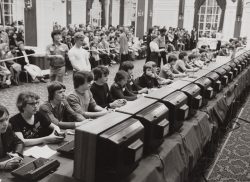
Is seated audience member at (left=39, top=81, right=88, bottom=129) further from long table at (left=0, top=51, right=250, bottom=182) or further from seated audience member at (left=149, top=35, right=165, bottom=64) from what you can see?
seated audience member at (left=149, top=35, right=165, bottom=64)

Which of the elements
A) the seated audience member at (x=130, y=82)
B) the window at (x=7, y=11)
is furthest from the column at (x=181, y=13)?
the seated audience member at (x=130, y=82)

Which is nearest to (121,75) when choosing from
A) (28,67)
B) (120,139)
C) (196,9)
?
(120,139)

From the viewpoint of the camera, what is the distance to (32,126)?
2.75 metres

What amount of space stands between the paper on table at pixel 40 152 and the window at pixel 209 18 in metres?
18.6

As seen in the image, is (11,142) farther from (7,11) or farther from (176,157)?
(7,11)

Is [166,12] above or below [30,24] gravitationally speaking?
above

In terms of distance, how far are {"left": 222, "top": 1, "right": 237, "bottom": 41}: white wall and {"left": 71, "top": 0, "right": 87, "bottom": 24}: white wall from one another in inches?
336

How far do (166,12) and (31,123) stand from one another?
19085mm

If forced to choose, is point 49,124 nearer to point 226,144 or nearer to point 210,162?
point 210,162

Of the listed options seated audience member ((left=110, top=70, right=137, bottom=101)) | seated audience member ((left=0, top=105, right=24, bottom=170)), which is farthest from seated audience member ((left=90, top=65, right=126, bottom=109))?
seated audience member ((left=0, top=105, right=24, bottom=170))

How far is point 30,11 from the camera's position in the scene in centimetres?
890

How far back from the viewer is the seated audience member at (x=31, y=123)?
99.3 inches

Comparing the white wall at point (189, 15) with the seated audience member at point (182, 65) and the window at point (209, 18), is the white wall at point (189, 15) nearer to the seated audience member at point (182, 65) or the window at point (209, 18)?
the window at point (209, 18)

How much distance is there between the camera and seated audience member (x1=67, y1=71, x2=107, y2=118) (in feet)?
10.9
